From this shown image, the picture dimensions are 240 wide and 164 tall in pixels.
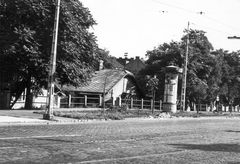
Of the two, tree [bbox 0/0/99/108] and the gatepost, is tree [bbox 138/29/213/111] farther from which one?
tree [bbox 0/0/99/108]

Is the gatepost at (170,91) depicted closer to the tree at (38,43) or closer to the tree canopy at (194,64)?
the tree at (38,43)

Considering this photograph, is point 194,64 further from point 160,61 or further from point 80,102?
point 80,102

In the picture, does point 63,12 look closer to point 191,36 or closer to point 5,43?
point 5,43

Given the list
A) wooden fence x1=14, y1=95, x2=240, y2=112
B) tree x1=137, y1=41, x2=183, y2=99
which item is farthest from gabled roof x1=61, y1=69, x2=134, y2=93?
tree x1=137, y1=41, x2=183, y2=99

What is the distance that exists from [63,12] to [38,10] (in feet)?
6.81

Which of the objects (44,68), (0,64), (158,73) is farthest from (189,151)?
(158,73)

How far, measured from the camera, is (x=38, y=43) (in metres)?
28.8

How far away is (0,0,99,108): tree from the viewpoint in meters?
28.1

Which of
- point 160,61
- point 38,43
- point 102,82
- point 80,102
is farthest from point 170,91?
point 38,43

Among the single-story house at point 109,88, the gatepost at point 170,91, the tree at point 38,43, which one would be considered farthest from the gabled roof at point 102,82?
the tree at point 38,43

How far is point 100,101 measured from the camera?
143ft

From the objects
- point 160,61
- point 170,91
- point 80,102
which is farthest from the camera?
point 160,61

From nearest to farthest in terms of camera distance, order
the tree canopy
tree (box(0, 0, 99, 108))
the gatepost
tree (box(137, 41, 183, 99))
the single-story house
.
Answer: tree (box(0, 0, 99, 108)) < the gatepost < the single-story house < the tree canopy < tree (box(137, 41, 183, 99))

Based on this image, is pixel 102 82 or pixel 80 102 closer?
pixel 80 102
